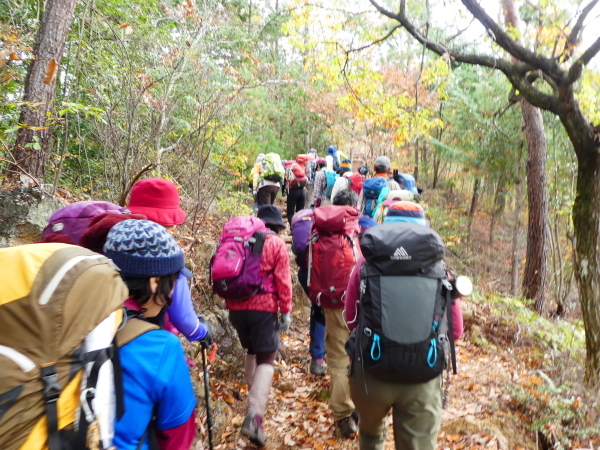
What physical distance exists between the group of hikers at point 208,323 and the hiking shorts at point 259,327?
0.04 feet

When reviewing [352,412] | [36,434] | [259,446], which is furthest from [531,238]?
[36,434]

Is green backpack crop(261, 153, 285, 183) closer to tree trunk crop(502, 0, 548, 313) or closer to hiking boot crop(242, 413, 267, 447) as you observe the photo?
hiking boot crop(242, 413, 267, 447)

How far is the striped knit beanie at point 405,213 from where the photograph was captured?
2.85 meters

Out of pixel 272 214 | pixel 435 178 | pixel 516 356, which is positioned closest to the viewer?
pixel 272 214

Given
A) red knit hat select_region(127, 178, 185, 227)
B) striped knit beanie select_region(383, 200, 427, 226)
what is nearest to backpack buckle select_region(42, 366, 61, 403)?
red knit hat select_region(127, 178, 185, 227)

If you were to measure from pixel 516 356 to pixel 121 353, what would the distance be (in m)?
6.39

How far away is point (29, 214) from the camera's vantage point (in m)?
3.95

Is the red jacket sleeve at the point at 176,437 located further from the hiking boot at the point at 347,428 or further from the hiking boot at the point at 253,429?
the hiking boot at the point at 347,428

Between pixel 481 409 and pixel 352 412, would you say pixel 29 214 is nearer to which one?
pixel 352 412

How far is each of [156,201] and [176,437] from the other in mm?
1827

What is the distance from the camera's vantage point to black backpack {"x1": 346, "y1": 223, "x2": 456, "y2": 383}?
7.83 ft

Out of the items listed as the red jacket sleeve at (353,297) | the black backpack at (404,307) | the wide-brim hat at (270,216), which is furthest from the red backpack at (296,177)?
the black backpack at (404,307)

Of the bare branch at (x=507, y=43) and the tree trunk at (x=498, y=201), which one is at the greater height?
the bare branch at (x=507, y=43)

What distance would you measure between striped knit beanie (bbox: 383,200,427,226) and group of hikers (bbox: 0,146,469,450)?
11 millimetres
